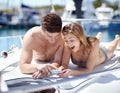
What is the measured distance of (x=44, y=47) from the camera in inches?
125

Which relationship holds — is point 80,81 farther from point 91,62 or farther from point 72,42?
point 72,42

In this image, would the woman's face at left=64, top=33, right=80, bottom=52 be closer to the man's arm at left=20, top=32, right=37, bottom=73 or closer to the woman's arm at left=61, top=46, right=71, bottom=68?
the woman's arm at left=61, top=46, right=71, bottom=68

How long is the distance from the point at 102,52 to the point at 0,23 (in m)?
26.0

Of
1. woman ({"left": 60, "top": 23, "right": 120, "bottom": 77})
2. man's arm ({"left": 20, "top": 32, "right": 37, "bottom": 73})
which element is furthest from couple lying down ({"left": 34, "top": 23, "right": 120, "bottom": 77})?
man's arm ({"left": 20, "top": 32, "right": 37, "bottom": 73})

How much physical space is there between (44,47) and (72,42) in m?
0.41

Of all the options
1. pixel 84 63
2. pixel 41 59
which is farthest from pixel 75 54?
pixel 41 59

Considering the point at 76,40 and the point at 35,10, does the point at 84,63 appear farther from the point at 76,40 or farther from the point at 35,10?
the point at 35,10

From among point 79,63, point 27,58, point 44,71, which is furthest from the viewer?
point 79,63

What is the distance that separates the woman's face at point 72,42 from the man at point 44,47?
0.29ft

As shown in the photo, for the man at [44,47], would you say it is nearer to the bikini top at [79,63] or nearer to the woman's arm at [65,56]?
the woman's arm at [65,56]

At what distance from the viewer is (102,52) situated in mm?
3570

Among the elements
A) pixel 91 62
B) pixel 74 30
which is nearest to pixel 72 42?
pixel 74 30

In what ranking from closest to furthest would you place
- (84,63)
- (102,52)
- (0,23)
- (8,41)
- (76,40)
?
1. (76,40)
2. (84,63)
3. (102,52)
4. (8,41)
5. (0,23)

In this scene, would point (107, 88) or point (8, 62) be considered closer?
point (107, 88)
